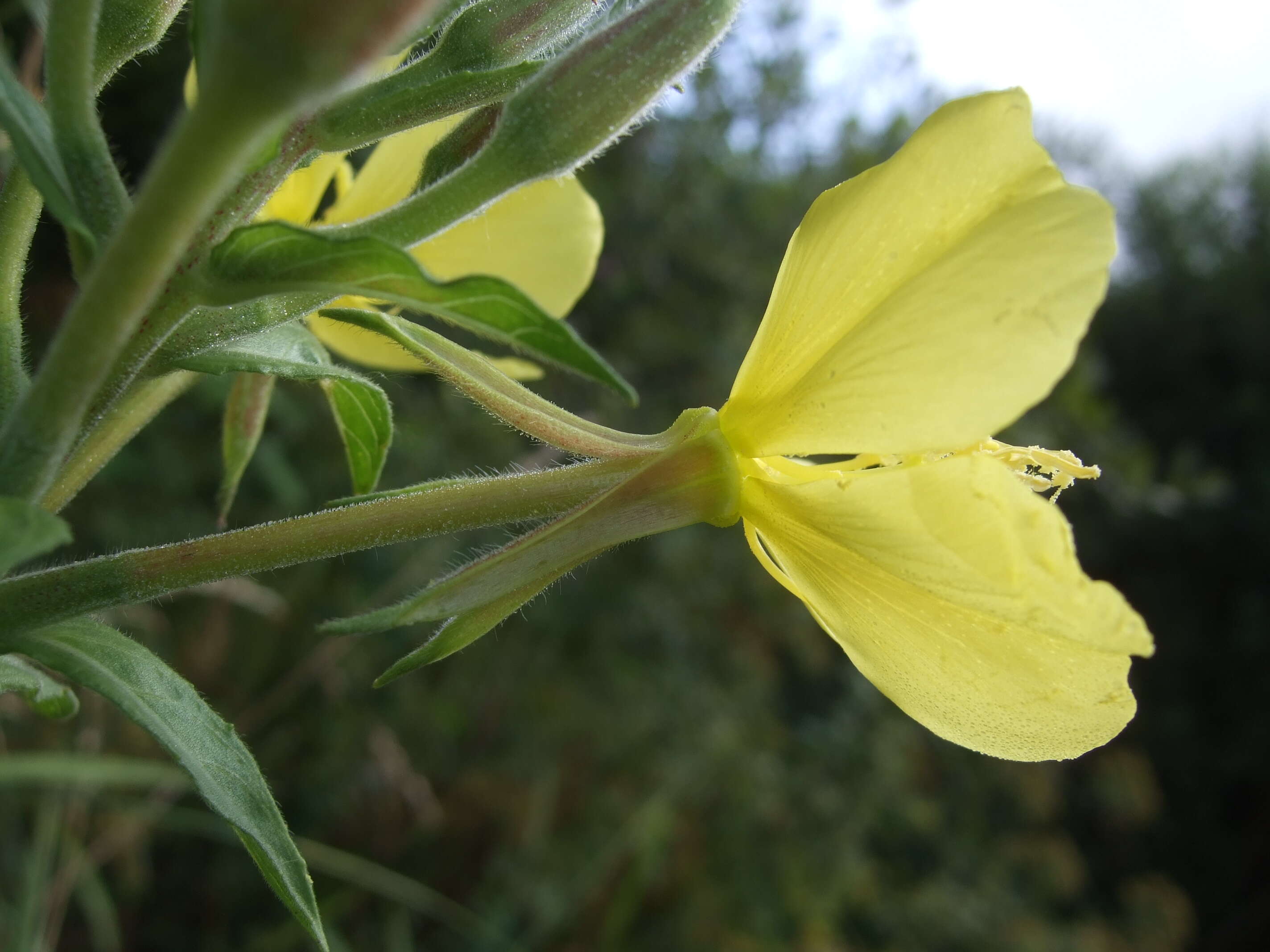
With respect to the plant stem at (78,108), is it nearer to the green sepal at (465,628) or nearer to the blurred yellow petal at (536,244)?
the green sepal at (465,628)

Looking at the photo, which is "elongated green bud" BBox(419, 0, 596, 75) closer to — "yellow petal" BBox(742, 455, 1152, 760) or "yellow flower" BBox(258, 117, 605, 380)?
"yellow flower" BBox(258, 117, 605, 380)

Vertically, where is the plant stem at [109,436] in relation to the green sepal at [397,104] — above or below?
below

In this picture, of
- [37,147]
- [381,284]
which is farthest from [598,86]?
[37,147]

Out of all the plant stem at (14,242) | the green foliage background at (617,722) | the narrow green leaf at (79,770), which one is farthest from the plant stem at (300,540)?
the green foliage background at (617,722)

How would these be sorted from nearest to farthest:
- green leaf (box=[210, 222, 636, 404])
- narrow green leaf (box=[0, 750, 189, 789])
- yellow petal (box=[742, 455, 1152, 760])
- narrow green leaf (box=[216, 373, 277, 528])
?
1. green leaf (box=[210, 222, 636, 404])
2. yellow petal (box=[742, 455, 1152, 760])
3. narrow green leaf (box=[216, 373, 277, 528])
4. narrow green leaf (box=[0, 750, 189, 789])

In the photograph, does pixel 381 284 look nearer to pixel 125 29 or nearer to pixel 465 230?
pixel 125 29

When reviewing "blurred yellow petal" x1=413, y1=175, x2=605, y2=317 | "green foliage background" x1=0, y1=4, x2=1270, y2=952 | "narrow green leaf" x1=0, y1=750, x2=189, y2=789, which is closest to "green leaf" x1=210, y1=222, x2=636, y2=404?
"blurred yellow petal" x1=413, y1=175, x2=605, y2=317
